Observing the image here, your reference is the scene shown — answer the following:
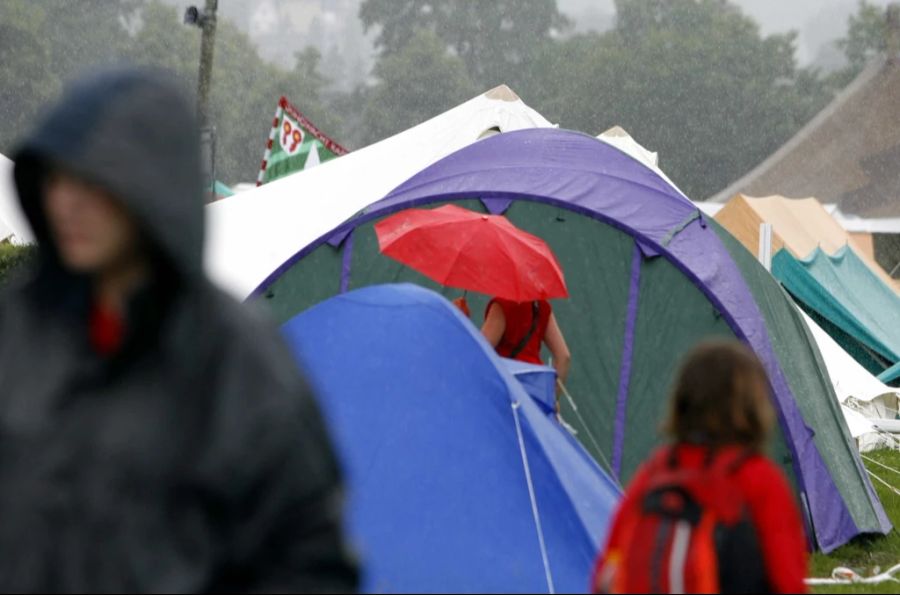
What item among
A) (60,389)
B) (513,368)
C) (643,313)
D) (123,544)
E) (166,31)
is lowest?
(123,544)

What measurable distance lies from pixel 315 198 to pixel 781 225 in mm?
11043

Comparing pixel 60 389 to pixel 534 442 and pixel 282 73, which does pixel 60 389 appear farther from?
pixel 282 73

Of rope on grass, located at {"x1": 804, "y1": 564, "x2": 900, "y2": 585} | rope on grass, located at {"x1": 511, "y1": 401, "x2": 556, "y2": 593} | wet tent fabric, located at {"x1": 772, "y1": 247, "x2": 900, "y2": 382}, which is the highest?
Answer: wet tent fabric, located at {"x1": 772, "y1": 247, "x2": 900, "y2": 382}

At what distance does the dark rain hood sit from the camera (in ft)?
5.99

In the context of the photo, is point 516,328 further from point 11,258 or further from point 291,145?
point 291,145

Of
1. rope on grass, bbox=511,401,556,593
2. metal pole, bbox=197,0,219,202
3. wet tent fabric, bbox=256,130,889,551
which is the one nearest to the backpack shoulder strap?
wet tent fabric, bbox=256,130,889,551

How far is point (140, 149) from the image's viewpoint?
184 centimetres

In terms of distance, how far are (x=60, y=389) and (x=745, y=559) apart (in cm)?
199

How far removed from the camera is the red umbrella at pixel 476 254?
688 cm

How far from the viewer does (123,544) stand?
189cm

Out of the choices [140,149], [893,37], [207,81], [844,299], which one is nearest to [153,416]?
[140,149]

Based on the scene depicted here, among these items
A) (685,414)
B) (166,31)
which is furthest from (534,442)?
(166,31)

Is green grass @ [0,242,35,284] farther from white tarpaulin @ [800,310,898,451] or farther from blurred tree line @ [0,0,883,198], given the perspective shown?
blurred tree line @ [0,0,883,198]

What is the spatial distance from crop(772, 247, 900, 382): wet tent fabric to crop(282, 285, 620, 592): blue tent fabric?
12.3 m
